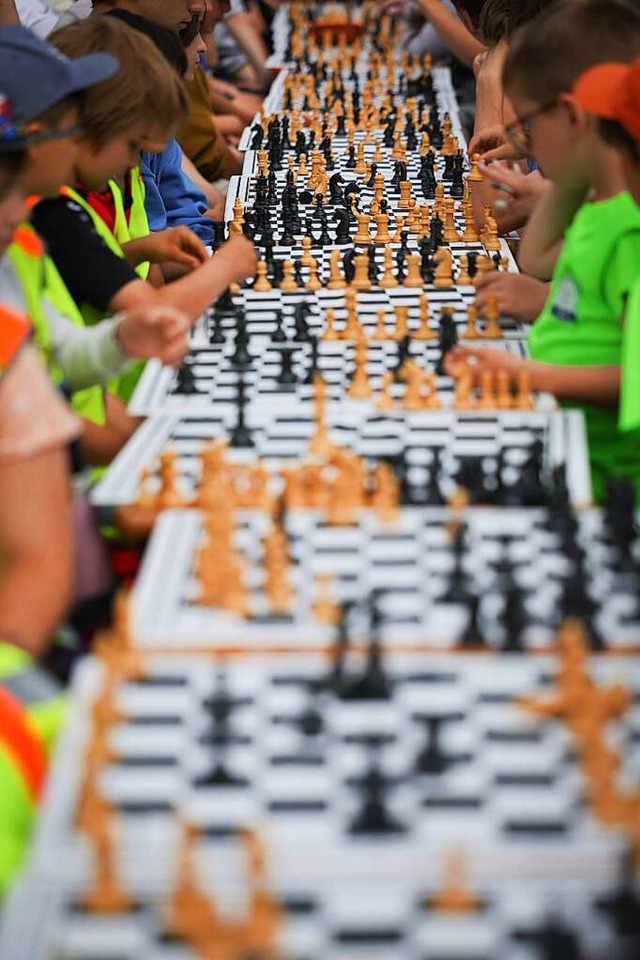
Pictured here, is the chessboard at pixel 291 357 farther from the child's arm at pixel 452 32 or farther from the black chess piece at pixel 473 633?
the child's arm at pixel 452 32

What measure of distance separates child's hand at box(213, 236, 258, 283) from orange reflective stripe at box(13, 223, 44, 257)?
2.67 ft

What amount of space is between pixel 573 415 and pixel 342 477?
718 millimetres

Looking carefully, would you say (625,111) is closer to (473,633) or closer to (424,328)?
(424,328)

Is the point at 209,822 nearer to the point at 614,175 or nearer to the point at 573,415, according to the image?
the point at 573,415

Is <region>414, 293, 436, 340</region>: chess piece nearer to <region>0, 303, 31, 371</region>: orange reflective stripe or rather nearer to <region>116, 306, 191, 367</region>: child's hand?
<region>116, 306, 191, 367</region>: child's hand

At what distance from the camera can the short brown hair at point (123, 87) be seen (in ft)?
11.7

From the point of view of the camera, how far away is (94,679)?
194cm

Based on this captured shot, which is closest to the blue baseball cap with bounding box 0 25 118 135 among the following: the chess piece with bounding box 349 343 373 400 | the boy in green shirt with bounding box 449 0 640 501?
the chess piece with bounding box 349 343 373 400

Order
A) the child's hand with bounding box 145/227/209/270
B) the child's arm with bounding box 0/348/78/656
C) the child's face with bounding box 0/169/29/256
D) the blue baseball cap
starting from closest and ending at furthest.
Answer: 1. the child's arm with bounding box 0/348/78/656
2. the child's face with bounding box 0/169/29/256
3. the blue baseball cap
4. the child's hand with bounding box 145/227/209/270

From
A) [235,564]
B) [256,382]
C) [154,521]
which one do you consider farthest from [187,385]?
[235,564]

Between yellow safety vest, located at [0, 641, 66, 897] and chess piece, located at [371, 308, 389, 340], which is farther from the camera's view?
chess piece, located at [371, 308, 389, 340]

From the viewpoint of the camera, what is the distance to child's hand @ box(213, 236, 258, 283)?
4047 millimetres

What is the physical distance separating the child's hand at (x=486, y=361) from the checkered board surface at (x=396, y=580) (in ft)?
2.56

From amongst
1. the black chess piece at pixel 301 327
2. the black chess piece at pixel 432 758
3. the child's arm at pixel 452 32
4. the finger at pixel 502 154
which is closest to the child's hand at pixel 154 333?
the black chess piece at pixel 301 327
